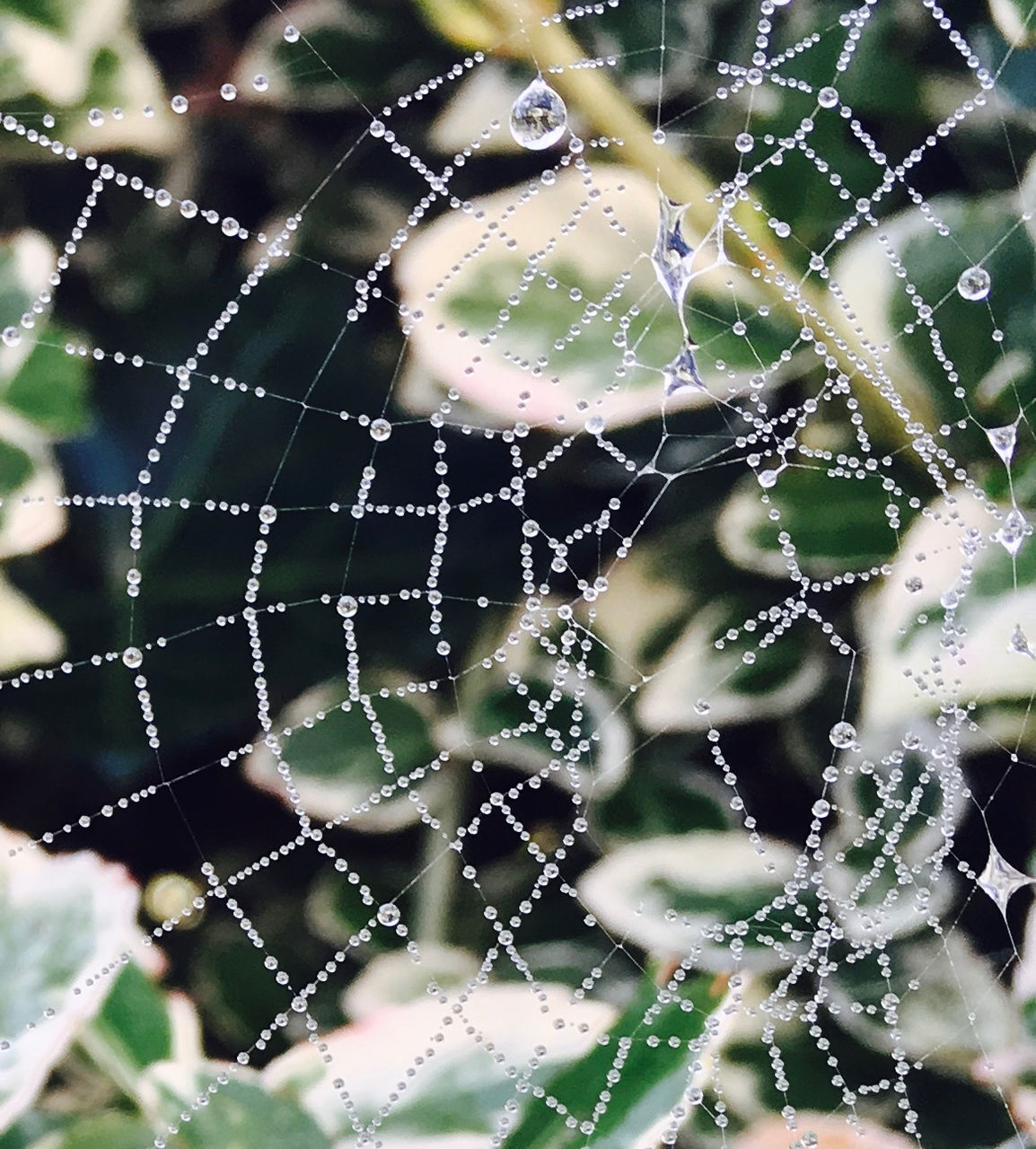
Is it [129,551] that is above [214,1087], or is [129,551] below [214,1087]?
above

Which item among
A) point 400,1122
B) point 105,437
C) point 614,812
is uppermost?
point 105,437

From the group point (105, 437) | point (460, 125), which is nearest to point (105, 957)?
point (105, 437)

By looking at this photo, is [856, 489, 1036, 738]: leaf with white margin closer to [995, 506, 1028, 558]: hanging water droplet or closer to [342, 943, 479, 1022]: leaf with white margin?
[995, 506, 1028, 558]: hanging water droplet

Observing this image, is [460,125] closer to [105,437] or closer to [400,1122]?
[105,437]

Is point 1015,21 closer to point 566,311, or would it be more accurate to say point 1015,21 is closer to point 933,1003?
point 566,311

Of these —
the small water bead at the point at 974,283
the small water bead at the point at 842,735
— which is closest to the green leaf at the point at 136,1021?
the small water bead at the point at 842,735

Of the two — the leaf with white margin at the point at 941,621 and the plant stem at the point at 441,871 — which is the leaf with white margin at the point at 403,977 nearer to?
the plant stem at the point at 441,871

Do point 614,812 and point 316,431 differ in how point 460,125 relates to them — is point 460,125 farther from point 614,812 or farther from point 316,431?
point 614,812
